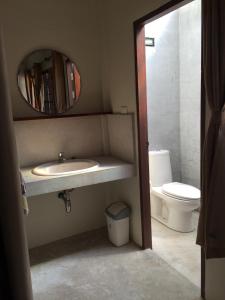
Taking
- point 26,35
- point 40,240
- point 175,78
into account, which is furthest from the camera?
point 175,78

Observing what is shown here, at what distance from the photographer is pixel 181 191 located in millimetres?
2678

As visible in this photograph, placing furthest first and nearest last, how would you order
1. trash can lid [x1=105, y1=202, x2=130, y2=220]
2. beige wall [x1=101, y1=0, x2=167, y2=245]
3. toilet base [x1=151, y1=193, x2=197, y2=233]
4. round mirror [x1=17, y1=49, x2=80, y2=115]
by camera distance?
1. toilet base [x1=151, y1=193, x2=197, y2=233]
2. trash can lid [x1=105, y1=202, x2=130, y2=220]
3. round mirror [x1=17, y1=49, x2=80, y2=115]
4. beige wall [x1=101, y1=0, x2=167, y2=245]

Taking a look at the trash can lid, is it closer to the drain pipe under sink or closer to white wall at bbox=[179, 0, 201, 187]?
the drain pipe under sink

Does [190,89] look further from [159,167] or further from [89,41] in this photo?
[89,41]

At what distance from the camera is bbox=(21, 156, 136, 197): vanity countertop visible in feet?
6.46

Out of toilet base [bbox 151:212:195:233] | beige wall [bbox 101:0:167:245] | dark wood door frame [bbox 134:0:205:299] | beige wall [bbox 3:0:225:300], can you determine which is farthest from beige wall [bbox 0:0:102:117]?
toilet base [bbox 151:212:195:233]

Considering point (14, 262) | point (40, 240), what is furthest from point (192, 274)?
point (14, 262)

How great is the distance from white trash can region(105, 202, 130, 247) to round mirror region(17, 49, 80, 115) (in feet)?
3.55

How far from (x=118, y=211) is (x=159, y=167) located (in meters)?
0.82

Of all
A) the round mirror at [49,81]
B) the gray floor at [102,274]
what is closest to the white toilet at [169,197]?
the gray floor at [102,274]

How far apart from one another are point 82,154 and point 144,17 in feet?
4.53

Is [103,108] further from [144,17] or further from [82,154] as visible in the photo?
[144,17]

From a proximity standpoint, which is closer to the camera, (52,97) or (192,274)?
(192,274)

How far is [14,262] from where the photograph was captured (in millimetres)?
308
